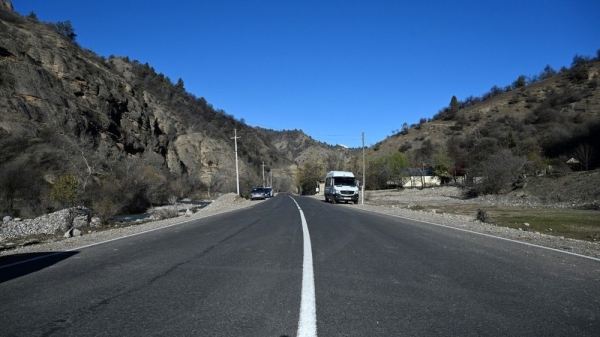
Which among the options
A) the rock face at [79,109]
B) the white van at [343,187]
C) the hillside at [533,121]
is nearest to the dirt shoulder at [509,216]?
the white van at [343,187]

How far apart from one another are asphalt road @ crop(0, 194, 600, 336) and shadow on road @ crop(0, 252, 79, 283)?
6 centimetres

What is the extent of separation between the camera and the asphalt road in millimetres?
4301

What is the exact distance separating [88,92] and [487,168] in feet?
167

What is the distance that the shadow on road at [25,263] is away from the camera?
7192 mm

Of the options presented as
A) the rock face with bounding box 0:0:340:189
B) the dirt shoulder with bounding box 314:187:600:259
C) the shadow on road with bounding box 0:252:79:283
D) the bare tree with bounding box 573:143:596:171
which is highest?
the rock face with bounding box 0:0:340:189

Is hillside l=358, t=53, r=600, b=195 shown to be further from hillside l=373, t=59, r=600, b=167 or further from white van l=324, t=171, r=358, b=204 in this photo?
white van l=324, t=171, r=358, b=204

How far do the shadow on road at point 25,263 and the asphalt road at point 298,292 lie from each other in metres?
0.06

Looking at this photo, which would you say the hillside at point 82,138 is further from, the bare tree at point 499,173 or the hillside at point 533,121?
the hillside at point 533,121

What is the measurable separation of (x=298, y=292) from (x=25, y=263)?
6.15m

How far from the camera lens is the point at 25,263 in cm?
832

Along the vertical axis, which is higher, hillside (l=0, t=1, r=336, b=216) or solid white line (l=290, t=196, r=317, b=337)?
hillside (l=0, t=1, r=336, b=216)

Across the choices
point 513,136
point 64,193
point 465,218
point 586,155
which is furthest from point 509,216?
point 513,136

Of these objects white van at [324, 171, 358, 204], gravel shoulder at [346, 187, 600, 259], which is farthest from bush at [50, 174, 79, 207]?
white van at [324, 171, 358, 204]

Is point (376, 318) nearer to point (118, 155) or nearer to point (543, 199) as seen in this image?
point (543, 199)
